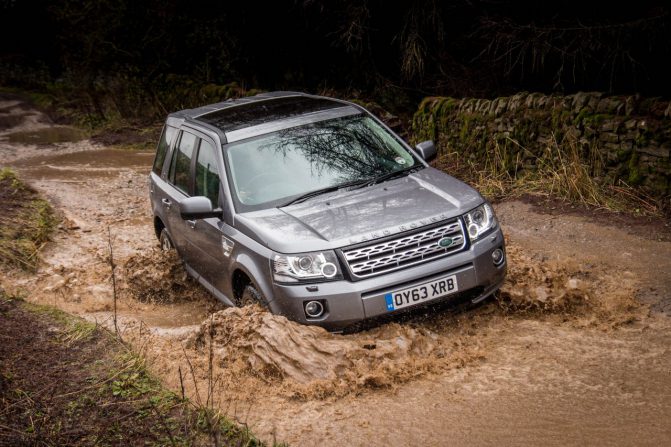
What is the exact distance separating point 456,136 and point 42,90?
20484 mm

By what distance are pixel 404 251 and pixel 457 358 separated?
833mm

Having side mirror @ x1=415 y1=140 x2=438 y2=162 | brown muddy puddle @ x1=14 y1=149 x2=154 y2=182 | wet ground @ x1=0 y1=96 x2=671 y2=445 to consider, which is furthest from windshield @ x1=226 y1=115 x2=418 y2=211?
brown muddy puddle @ x1=14 y1=149 x2=154 y2=182

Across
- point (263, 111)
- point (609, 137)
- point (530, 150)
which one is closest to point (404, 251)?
point (263, 111)

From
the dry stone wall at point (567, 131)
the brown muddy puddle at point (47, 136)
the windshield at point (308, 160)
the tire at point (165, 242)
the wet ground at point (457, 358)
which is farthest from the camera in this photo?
the brown muddy puddle at point (47, 136)

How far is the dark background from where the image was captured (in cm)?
1042

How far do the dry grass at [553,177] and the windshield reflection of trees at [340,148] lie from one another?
3.49 meters

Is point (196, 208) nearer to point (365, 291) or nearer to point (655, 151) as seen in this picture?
point (365, 291)

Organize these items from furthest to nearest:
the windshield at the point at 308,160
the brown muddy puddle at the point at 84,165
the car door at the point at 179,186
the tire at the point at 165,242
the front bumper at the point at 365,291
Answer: the brown muddy puddle at the point at 84,165 → the tire at the point at 165,242 → the car door at the point at 179,186 → the windshield at the point at 308,160 → the front bumper at the point at 365,291

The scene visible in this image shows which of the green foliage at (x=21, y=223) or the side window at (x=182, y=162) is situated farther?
the green foliage at (x=21, y=223)

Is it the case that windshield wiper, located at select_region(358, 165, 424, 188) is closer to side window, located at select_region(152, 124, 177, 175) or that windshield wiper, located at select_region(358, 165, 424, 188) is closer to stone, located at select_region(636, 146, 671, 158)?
side window, located at select_region(152, 124, 177, 175)

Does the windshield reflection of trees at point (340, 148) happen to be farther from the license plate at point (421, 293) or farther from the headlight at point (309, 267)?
the license plate at point (421, 293)

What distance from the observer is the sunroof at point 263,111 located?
6.91 metres

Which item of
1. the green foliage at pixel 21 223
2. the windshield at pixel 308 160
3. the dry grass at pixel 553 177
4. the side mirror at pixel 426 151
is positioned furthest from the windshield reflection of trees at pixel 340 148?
the green foliage at pixel 21 223

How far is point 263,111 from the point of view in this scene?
7.22 meters
